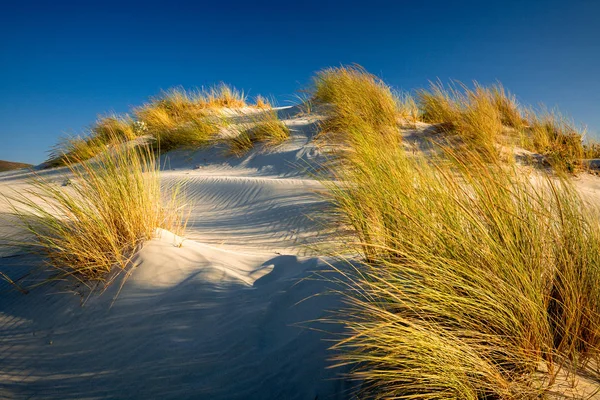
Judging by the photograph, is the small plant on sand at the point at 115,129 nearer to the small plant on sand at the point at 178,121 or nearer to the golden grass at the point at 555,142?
the small plant on sand at the point at 178,121

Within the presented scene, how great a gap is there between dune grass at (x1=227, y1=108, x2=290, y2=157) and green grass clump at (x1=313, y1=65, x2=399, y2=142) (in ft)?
3.24

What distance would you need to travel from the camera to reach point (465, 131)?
6047mm

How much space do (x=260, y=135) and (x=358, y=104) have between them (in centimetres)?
220

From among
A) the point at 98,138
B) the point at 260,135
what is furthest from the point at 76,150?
the point at 260,135

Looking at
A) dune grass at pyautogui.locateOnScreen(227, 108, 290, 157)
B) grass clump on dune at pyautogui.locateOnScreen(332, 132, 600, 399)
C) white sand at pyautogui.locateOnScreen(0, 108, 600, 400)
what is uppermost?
dune grass at pyautogui.locateOnScreen(227, 108, 290, 157)

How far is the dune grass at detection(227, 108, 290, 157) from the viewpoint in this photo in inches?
283

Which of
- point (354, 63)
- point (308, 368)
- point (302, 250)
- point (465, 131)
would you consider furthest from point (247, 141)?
point (308, 368)

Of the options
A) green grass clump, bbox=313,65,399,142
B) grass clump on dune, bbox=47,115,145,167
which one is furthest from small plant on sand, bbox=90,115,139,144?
green grass clump, bbox=313,65,399,142

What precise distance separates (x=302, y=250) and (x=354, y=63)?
19.1 feet

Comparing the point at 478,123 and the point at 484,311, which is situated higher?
the point at 478,123

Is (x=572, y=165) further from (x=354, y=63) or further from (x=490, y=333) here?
(x=490, y=333)

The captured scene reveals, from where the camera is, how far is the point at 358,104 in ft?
22.1

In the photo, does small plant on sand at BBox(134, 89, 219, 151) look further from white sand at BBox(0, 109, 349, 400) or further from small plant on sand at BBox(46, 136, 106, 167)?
white sand at BBox(0, 109, 349, 400)

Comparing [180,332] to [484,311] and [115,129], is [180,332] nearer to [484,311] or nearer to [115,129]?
[484,311]
